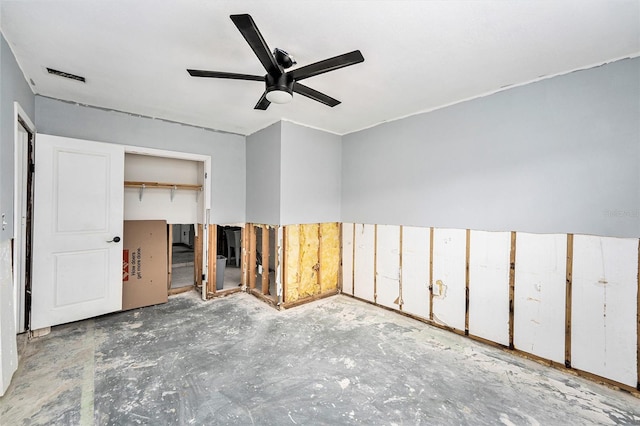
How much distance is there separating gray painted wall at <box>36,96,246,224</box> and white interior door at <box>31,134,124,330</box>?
32 centimetres

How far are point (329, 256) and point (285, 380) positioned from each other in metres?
2.21

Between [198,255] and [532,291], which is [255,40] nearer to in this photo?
[532,291]

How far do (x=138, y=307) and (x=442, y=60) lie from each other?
14.8ft

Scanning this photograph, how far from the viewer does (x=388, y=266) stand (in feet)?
11.8

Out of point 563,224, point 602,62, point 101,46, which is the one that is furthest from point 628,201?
point 101,46

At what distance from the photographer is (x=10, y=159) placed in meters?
2.07

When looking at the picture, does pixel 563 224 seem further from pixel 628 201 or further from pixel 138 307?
pixel 138 307

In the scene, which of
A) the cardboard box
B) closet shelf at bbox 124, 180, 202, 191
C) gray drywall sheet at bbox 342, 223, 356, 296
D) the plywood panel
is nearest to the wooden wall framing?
gray drywall sheet at bbox 342, 223, 356, 296

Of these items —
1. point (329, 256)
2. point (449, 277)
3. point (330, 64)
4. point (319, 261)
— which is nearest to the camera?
point (330, 64)

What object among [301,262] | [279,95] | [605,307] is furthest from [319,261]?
[605,307]

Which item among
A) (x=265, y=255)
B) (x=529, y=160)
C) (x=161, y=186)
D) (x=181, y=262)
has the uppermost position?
(x=529, y=160)

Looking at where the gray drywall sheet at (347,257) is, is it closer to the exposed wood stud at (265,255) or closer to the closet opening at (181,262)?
the exposed wood stud at (265,255)

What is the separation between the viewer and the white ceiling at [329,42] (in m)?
1.62

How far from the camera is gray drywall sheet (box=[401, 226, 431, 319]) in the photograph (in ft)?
10.5
